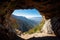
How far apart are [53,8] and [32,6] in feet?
7.14

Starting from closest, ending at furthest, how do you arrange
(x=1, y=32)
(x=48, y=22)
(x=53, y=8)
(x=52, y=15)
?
(x=1, y=32)
(x=53, y=8)
(x=52, y=15)
(x=48, y=22)

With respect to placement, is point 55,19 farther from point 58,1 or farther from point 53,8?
A: point 58,1

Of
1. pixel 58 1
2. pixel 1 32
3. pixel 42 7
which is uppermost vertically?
pixel 58 1

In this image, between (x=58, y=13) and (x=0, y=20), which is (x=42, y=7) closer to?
(x=58, y=13)

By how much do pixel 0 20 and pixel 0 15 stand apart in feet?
1.64

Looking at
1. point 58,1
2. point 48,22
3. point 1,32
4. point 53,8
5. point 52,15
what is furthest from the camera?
point 48,22

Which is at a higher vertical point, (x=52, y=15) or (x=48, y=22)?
(x=52, y=15)

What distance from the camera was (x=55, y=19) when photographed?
639 inches

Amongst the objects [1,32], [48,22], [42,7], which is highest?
[42,7]

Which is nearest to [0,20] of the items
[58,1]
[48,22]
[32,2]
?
[32,2]

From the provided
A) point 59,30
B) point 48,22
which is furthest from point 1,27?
point 48,22

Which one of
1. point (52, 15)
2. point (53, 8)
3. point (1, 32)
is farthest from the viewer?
point (52, 15)

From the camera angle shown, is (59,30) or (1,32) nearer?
(1,32)

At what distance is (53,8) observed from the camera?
51.8 ft
